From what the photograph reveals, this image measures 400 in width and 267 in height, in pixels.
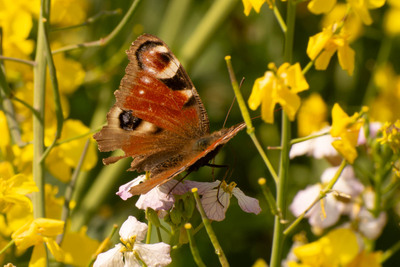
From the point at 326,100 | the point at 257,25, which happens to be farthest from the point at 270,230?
the point at 257,25

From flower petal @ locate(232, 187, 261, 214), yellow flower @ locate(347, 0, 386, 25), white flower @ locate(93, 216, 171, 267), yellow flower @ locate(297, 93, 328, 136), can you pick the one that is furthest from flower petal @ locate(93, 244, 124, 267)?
yellow flower @ locate(297, 93, 328, 136)

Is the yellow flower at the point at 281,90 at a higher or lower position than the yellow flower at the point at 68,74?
higher

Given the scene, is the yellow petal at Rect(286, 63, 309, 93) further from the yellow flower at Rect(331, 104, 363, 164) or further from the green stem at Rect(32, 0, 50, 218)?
the green stem at Rect(32, 0, 50, 218)

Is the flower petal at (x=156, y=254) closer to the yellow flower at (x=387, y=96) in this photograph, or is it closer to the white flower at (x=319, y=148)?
the white flower at (x=319, y=148)

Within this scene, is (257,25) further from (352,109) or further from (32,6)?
(32,6)

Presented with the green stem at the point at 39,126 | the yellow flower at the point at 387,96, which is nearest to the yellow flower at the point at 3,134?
the green stem at the point at 39,126

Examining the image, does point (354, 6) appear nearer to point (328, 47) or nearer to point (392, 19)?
point (328, 47)
